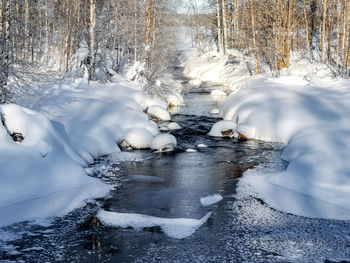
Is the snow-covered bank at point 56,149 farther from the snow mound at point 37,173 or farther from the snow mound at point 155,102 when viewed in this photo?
the snow mound at point 155,102

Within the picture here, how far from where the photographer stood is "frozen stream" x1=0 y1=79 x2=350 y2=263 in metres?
5.30

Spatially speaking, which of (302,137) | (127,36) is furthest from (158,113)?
(127,36)

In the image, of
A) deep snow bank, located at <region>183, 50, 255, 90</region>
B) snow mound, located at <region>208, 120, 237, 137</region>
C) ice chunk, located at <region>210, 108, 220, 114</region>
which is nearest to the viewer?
snow mound, located at <region>208, 120, 237, 137</region>

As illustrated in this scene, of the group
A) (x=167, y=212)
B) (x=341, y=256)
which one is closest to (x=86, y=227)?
(x=167, y=212)

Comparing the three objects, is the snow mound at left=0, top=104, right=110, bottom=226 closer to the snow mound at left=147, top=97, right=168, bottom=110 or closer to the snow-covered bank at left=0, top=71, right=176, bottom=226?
the snow-covered bank at left=0, top=71, right=176, bottom=226

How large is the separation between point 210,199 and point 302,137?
4492 mm

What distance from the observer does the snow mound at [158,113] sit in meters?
16.2

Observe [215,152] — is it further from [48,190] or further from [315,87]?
[315,87]

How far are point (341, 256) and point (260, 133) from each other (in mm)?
7886

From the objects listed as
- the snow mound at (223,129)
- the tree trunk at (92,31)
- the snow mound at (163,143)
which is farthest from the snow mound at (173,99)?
the snow mound at (163,143)

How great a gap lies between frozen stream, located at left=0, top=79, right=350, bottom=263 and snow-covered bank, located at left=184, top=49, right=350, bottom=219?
21.8 inches

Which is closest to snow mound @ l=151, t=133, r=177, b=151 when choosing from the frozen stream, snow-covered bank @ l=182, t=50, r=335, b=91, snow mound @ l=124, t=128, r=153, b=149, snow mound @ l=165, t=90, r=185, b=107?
snow mound @ l=124, t=128, r=153, b=149

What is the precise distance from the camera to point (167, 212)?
6918 mm

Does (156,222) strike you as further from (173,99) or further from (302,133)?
(173,99)
